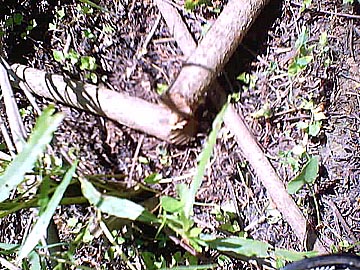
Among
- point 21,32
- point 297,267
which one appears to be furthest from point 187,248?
point 21,32

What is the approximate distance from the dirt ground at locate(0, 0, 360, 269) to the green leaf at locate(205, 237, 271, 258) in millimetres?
95

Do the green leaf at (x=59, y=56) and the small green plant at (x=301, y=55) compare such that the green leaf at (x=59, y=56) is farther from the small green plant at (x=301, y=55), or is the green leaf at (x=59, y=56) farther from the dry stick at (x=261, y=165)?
the small green plant at (x=301, y=55)

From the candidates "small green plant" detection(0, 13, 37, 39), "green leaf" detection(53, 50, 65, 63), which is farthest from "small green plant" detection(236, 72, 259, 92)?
"small green plant" detection(0, 13, 37, 39)

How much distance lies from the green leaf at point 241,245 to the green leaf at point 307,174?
145mm

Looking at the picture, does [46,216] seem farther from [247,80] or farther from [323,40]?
[323,40]

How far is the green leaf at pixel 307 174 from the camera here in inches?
45.6

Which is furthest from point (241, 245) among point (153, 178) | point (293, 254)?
point (153, 178)

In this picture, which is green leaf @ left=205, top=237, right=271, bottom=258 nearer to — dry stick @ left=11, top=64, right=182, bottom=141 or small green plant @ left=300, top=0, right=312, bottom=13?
dry stick @ left=11, top=64, right=182, bottom=141

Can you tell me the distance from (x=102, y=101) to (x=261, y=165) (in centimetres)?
40

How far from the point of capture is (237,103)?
49.9 inches

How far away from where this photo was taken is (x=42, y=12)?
1.38 m

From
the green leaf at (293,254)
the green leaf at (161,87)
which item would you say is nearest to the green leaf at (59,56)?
the green leaf at (161,87)

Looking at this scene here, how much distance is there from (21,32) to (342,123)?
2.69 ft

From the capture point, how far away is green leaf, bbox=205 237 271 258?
1.15 metres
